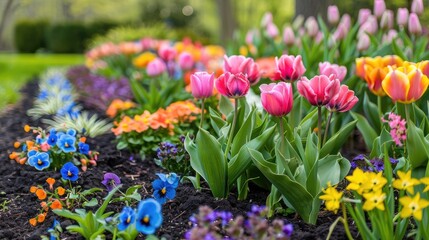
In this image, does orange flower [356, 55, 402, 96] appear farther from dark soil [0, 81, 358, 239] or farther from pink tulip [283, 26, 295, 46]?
pink tulip [283, 26, 295, 46]

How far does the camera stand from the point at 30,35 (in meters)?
25.7

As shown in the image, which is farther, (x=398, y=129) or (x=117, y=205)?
(x=117, y=205)

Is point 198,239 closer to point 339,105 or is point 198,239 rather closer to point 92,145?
point 339,105

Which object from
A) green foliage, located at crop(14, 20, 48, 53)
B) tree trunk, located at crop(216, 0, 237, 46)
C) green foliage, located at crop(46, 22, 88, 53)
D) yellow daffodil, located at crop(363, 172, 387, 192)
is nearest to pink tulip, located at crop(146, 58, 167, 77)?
yellow daffodil, located at crop(363, 172, 387, 192)

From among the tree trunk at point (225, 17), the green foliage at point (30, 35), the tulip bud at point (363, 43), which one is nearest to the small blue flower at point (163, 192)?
the tulip bud at point (363, 43)

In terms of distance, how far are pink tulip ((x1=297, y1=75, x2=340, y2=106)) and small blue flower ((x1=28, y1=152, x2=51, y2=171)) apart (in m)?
1.39

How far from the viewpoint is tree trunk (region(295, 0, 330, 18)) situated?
6328 mm

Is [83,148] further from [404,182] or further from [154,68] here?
[154,68]

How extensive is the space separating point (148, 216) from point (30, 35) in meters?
25.1

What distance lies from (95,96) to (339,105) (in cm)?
402

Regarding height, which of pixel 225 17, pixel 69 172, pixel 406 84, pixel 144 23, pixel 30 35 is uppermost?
pixel 406 84

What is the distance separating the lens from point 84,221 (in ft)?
7.80

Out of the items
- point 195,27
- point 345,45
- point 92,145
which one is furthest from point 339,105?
point 195,27

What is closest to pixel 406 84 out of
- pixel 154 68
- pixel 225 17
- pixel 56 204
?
pixel 56 204
